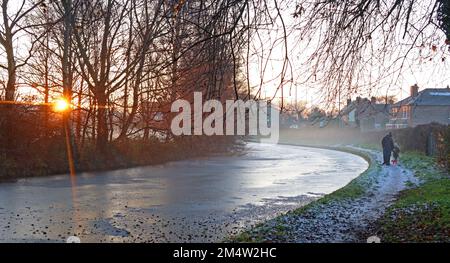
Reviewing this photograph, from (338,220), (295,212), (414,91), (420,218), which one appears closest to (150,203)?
(295,212)

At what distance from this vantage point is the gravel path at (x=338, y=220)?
7777mm

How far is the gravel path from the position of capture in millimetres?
7777

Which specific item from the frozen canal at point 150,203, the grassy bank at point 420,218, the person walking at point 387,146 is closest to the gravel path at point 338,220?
the grassy bank at point 420,218

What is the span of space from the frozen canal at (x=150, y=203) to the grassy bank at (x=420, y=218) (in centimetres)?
262

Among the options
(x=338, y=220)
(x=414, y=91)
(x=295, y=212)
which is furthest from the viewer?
(x=295, y=212)

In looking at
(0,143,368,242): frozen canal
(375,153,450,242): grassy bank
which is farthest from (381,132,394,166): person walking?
(375,153,450,242): grassy bank

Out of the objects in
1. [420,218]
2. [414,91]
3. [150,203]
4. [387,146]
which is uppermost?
[414,91]

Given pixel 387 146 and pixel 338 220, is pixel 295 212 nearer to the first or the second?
pixel 338 220

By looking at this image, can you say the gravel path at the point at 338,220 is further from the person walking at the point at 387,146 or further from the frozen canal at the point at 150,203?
the person walking at the point at 387,146

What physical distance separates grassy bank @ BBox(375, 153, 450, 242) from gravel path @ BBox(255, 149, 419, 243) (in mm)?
317

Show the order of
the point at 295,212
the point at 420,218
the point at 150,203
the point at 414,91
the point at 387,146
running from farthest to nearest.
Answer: the point at 387,146
the point at 150,203
the point at 295,212
the point at 420,218
the point at 414,91

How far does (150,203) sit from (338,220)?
224 inches

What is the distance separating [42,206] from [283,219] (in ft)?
21.9

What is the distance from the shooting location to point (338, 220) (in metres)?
9.47
